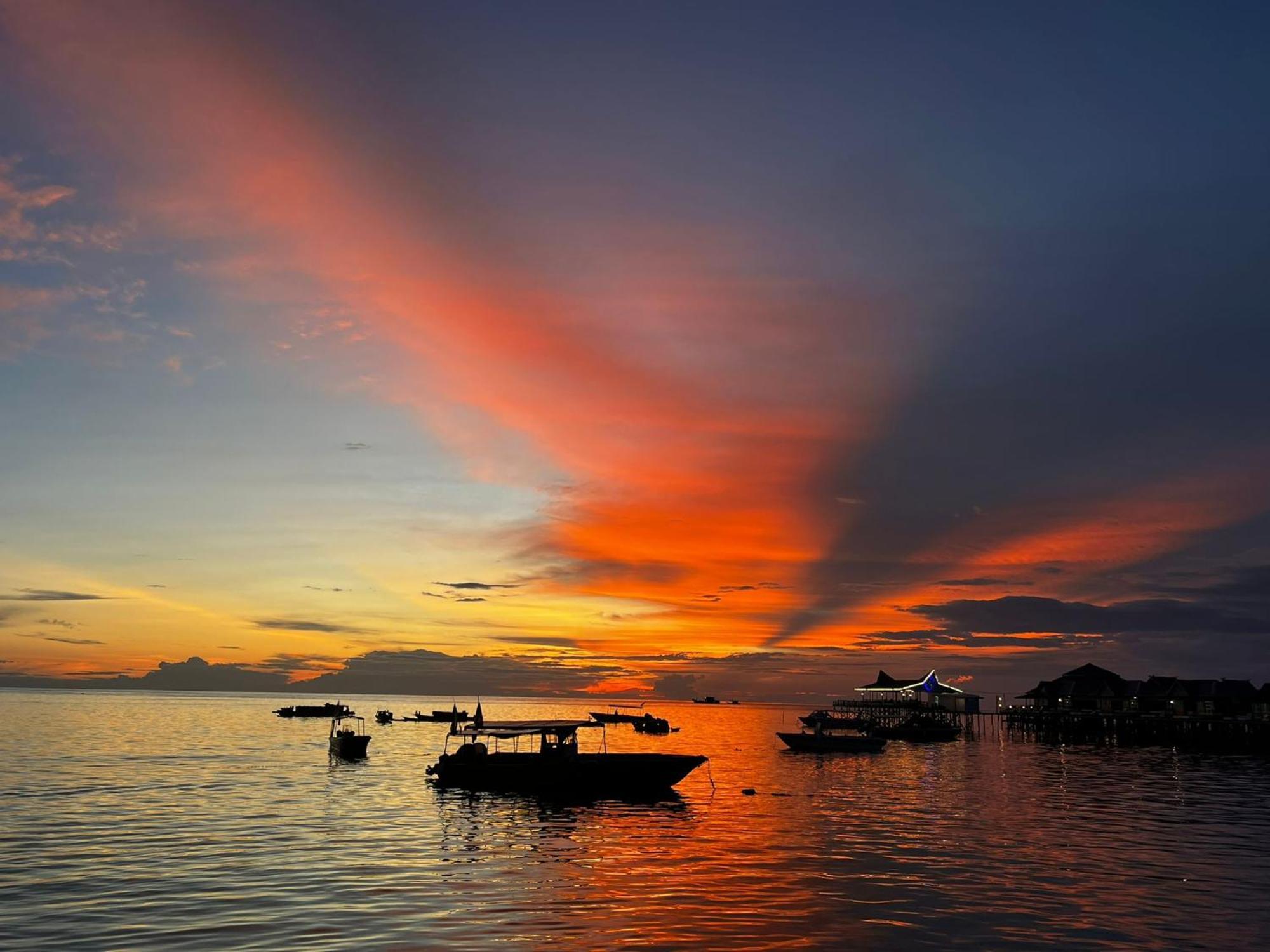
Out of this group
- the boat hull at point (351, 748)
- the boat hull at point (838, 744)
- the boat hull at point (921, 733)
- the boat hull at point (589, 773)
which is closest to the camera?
the boat hull at point (589, 773)

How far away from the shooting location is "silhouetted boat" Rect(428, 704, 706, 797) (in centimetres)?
5866

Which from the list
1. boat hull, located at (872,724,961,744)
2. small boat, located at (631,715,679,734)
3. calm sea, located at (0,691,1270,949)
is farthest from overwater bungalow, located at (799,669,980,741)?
calm sea, located at (0,691,1270,949)

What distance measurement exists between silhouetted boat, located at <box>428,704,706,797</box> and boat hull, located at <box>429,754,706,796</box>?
0.04 meters

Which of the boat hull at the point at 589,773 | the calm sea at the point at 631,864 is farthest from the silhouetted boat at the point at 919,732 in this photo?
the boat hull at the point at 589,773

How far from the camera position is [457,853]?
38.2 metres

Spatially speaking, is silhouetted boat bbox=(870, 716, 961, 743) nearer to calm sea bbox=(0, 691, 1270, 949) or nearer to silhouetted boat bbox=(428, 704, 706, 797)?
calm sea bbox=(0, 691, 1270, 949)

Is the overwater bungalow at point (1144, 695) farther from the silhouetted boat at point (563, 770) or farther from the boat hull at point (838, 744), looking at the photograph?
the silhouetted boat at point (563, 770)

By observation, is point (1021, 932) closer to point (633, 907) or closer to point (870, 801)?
point (633, 907)

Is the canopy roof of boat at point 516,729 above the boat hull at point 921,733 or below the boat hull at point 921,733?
above

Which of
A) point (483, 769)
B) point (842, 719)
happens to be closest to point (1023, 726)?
point (842, 719)

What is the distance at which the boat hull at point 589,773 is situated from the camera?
58594 mm

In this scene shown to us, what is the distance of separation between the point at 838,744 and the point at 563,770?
56.3m

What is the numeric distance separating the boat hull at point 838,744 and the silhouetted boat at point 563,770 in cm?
4814

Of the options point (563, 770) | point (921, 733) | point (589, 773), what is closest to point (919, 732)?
point (921, 733)
